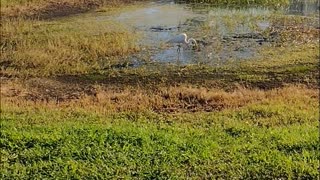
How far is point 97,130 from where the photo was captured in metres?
5.25

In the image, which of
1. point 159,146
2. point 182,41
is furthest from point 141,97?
point 182,41

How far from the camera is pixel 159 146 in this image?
15.6ft

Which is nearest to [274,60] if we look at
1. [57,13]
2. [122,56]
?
[122,56]

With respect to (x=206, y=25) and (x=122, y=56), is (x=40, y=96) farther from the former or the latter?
(x=206, y=25)

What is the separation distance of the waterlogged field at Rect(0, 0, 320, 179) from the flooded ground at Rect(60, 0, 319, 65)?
0.11 ft

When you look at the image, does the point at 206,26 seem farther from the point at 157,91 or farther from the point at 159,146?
the point at 159,146

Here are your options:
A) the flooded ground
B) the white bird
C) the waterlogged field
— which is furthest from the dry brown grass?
the white bird

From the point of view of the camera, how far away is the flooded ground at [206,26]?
11.3 metres

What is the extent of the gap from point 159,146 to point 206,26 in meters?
9.81

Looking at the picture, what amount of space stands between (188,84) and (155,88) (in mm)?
635

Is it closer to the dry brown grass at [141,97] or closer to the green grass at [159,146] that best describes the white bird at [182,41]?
the dry brown grass at [141,97]

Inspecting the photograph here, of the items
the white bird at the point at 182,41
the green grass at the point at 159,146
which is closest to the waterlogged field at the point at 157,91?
the green grass at the point at 159,146

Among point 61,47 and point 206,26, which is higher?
point 206,26

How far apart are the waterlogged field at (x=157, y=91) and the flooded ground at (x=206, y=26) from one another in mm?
34
